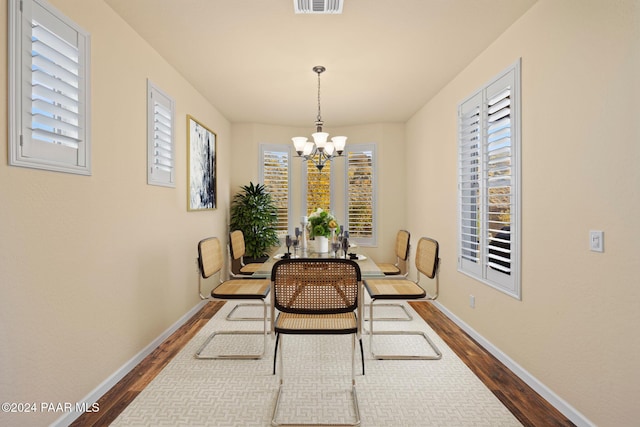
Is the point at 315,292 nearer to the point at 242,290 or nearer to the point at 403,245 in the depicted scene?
the point at 242,290

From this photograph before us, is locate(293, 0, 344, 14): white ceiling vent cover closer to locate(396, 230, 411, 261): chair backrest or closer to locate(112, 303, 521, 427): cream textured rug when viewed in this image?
locate(396, 230, 411, 261): chair backrest

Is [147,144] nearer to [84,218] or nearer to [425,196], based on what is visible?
[84,218]

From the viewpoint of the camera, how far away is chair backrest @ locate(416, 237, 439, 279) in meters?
3.00

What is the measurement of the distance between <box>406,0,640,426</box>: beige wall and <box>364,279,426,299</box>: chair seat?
2.19 ft

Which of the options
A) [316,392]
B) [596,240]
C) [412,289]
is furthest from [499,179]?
[316,392]

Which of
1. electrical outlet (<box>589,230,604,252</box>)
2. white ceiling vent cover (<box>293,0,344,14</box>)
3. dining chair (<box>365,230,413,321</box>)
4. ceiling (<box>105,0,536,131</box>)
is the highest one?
ceiling (<box>105,0,536,131</box>)

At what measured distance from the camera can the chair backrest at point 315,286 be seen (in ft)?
6.98

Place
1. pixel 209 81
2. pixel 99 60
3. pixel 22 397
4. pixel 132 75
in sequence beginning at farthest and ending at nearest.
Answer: pixel 209 81
pixel 132 75
pixel 99 60
pixel 22 397

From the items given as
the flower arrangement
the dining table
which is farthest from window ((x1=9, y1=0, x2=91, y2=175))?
the flower arrangement

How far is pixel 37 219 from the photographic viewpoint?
179cm

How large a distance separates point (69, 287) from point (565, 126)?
10.3 ft

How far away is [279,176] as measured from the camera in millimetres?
5805

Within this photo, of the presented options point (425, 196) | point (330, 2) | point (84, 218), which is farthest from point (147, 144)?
point (425, 196)

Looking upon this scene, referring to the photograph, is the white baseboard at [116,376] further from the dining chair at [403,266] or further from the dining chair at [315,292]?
the dining chair at [403,266]
